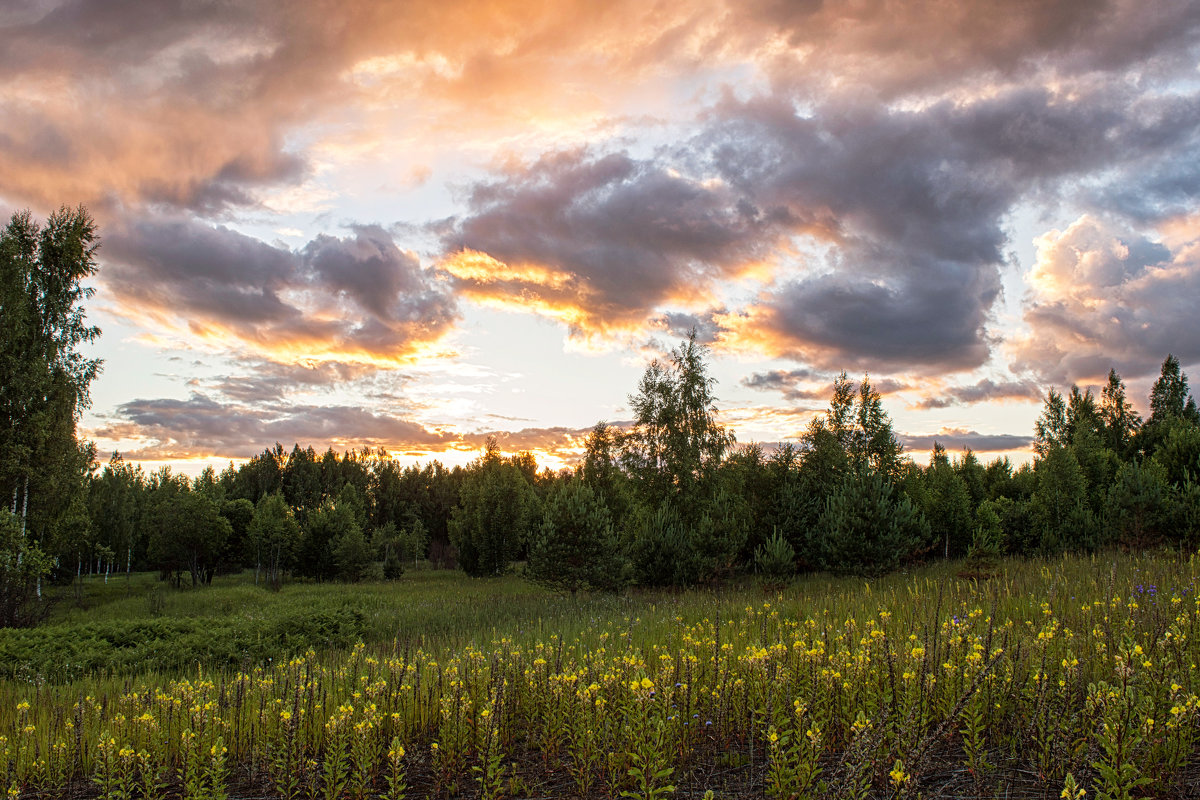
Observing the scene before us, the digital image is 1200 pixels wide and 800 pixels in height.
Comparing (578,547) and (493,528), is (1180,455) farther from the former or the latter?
(493,528)

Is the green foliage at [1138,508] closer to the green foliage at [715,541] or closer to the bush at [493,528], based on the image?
the green foliage at [715,541]

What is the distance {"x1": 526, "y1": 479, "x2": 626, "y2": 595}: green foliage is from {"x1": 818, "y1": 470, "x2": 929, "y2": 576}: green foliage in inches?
308

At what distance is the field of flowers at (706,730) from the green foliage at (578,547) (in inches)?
646

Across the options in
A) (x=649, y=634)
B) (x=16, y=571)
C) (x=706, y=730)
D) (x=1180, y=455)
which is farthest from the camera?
(x=1180, y=455)

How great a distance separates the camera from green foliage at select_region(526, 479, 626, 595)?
23438mm

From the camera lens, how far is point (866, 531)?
22.7 m

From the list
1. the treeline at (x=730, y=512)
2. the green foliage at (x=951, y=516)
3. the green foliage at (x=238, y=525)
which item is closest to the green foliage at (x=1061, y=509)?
the treeline at (x=730, y=512)

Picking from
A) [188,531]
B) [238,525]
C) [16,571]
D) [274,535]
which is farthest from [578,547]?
[238,525]

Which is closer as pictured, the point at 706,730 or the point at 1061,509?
the point at 706,730

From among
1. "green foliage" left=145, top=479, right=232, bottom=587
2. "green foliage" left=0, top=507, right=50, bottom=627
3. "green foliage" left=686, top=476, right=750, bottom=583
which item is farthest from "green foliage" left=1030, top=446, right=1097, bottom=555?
"green foliage" left=145, top=479, right=232, bottom=587

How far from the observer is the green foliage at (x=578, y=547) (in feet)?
76.9

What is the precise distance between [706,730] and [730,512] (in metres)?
20.8

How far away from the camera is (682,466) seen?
98.9 feet

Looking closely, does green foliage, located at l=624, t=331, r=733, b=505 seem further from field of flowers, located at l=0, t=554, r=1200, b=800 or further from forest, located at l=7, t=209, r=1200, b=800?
field of flowers, located at l=0, t=554, r=1200, b=800
